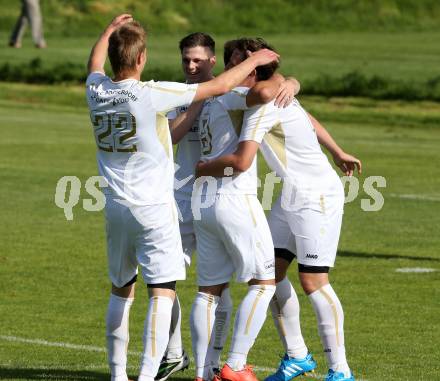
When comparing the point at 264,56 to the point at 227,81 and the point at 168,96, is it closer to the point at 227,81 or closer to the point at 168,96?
the point at 227,81

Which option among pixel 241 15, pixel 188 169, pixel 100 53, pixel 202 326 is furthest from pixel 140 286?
pixel 241 15

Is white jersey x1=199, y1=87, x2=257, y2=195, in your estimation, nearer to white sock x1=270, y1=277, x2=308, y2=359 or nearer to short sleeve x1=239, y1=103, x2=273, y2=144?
short sleeve x1=239, y1=103, x2=273, y2=144

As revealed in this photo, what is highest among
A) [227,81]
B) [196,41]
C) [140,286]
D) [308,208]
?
[196,41]

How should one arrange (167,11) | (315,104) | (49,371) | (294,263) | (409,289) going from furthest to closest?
(167,11) < (315,104) < (294,263) < (409,289) < (49,371)

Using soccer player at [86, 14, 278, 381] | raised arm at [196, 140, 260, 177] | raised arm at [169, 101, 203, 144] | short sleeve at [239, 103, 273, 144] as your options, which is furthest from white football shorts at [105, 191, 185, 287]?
raised arm at [169, 101, 203, 144]

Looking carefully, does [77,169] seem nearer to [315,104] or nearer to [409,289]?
[409,289]

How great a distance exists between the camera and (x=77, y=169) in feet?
70.0

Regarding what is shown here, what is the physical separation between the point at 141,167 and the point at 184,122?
75 cm

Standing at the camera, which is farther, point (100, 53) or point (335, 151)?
point (335, 151)

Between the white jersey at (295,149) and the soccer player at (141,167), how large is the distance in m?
0.49

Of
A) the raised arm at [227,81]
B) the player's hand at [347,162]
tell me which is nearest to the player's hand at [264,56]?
the raised arm at [227,81]

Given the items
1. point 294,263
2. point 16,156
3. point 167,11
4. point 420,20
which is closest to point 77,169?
point 16,156

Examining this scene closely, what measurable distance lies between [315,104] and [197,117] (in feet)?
85.8

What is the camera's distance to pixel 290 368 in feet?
27.8
